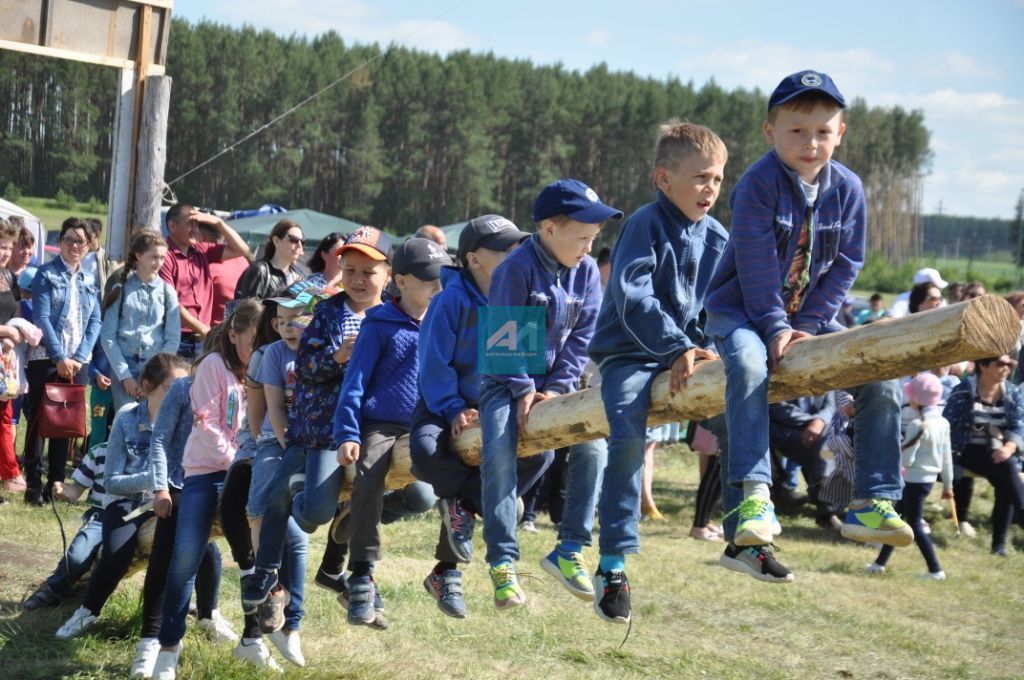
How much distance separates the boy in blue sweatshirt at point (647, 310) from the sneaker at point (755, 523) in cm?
44

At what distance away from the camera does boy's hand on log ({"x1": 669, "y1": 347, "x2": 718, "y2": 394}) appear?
154 inches

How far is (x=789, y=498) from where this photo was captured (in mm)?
11969

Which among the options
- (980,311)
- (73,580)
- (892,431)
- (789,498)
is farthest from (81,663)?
(789,498)

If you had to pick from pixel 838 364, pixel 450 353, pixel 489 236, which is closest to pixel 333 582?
pixel 450 353

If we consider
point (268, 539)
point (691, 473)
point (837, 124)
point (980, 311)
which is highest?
point (837, 124)

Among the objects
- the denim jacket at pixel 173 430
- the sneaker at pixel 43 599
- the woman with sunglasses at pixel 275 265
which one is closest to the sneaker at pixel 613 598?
the denim jacket at pixel 173 430

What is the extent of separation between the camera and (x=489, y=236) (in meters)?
4.91

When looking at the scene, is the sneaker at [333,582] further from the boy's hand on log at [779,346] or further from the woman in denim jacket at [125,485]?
the boy's hand on log at [779,346]

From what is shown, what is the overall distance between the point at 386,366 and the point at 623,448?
1475 mm

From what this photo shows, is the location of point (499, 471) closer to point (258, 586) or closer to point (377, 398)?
point (377, 398)

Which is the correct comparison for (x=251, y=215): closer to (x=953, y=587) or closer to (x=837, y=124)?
(x=953, y=587)

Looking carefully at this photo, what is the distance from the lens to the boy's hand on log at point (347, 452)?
493cm

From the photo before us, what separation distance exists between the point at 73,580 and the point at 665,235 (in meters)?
4.24

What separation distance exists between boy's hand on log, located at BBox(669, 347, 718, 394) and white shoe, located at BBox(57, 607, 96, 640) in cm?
379
